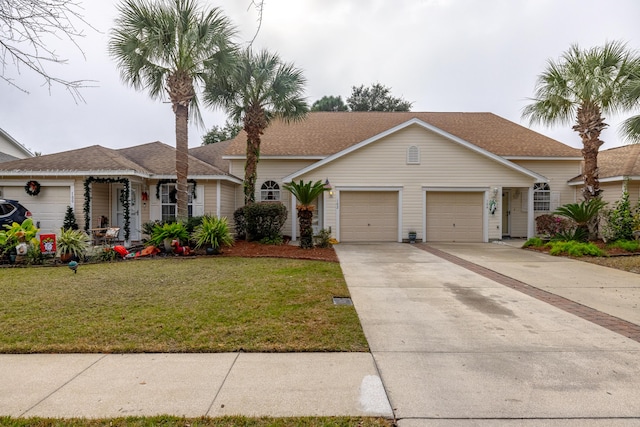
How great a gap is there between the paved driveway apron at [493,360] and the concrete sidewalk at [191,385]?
15.3 inches

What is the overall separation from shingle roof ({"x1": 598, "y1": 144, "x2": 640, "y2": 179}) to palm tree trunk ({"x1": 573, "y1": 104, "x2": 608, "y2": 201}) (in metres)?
1.86

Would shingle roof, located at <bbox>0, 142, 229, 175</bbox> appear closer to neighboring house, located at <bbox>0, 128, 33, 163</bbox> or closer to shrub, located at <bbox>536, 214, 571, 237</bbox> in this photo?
neighboring house, located at <bbox>0, 128, 33, 163</bbox>

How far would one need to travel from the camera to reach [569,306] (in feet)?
19.3

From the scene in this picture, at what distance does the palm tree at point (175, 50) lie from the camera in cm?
1095

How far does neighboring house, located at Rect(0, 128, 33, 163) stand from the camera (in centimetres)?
2386

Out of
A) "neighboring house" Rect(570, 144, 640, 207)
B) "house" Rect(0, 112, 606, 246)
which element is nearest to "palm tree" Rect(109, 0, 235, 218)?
"house" Rect(0, 112, 606, 246)

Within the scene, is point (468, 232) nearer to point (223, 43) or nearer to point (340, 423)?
point (223, 43)

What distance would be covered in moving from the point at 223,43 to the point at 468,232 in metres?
12.3

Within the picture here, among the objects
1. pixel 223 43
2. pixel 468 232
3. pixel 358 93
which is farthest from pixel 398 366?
pixel 358 93

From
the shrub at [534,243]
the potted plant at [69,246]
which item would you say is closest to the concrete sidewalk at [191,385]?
the potted plant at [69,246]

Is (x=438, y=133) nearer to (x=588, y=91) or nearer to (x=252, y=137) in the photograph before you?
(x=588, y=91)

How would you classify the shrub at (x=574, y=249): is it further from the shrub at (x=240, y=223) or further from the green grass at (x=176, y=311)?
the shrub at (x=240, y=223)

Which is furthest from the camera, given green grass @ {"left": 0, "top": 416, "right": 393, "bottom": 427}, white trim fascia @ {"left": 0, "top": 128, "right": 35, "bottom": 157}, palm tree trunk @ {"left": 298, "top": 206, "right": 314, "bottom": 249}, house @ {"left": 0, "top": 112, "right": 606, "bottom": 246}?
white trim fascia @ {"left": 0, "top": 128, "right": 35, "bottom": 157}

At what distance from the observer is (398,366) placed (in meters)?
3.67
